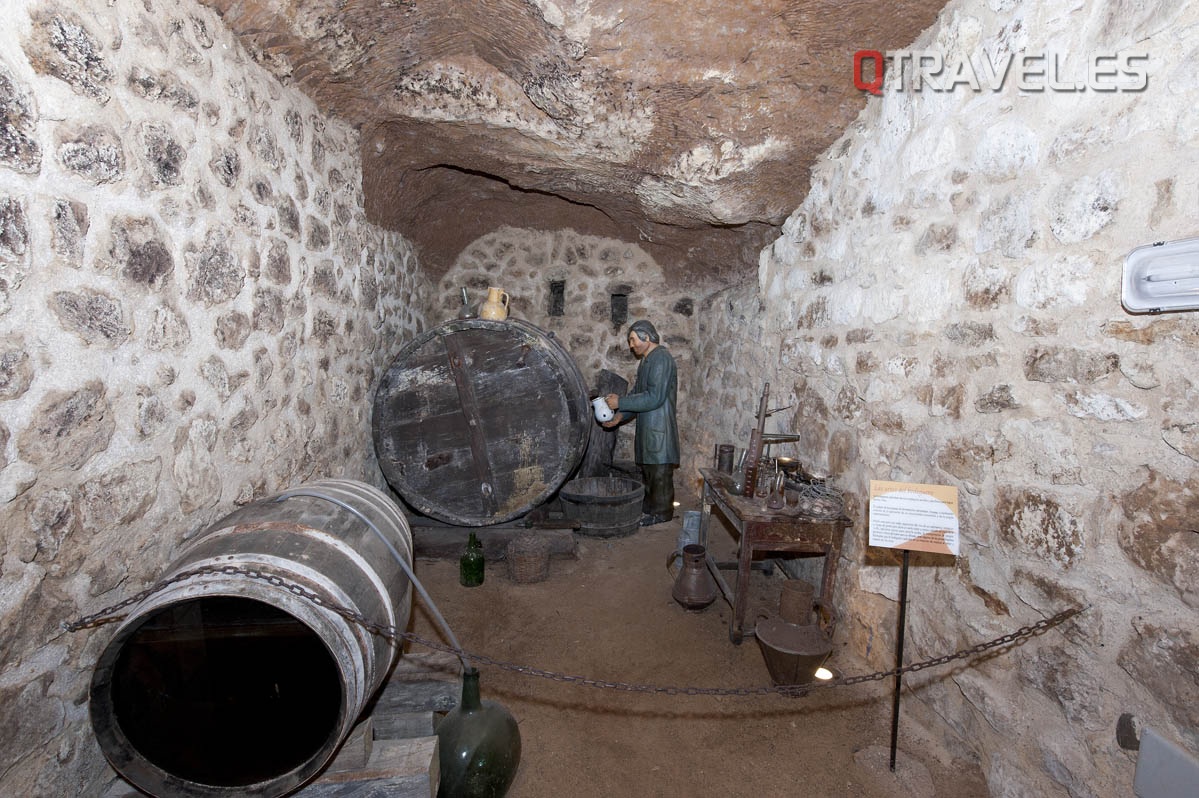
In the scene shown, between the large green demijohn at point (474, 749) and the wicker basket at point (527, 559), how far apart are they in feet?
5.13

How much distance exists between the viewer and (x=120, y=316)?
173cm

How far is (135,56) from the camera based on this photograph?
69.3 inches

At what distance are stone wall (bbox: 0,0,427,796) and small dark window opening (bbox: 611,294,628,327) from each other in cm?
324

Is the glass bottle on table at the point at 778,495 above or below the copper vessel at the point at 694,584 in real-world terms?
above

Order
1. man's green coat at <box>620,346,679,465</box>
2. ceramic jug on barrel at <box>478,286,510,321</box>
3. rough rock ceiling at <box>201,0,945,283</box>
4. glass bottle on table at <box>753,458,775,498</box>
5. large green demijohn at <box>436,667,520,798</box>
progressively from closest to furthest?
large green demijohn at <box>436,667,520,798</box>, rough rock ceiling at <box>201,0,945,283</box>, glass bottle on table at <box>753,458,775,498</box>, ceramic jug on barrel at <box>478,286,510,321</box>, man's green coat at <box>620,346,679,465</box>

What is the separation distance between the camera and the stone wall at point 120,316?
4.74 ft

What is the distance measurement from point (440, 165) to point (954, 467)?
147 inches

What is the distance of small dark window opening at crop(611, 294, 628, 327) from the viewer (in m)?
5.58

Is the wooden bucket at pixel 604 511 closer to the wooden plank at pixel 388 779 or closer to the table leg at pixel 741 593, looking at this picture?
the table leg at pixel 741 593

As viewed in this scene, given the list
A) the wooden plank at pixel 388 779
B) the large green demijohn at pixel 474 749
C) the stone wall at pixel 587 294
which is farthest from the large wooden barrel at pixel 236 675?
the stone wall at pixel 587 294

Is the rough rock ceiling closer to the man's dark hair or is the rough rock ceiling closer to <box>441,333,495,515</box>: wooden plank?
the man's dark hair

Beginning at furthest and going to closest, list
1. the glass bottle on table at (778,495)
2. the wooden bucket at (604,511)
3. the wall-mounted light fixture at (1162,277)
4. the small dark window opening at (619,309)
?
the small dark window opening at (619,309) → the wooden bucket at (604,511) → the glass bottle on table at (778,495) → the wall-mounted light fixture at (1162,277)

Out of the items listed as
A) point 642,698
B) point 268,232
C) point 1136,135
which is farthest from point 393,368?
point 1136,135

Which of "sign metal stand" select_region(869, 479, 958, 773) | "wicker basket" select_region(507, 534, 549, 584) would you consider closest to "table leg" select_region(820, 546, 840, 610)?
"sign metal stand" select_region(869, 479, 958, 773)
